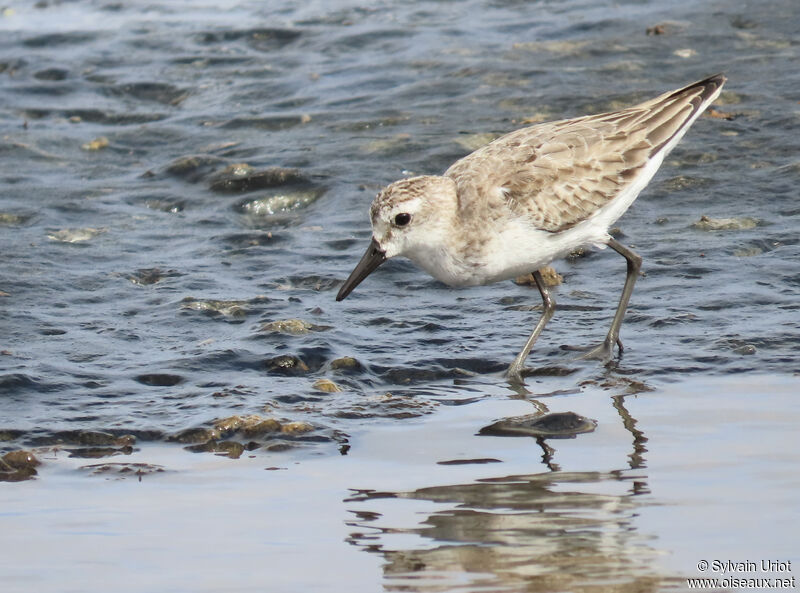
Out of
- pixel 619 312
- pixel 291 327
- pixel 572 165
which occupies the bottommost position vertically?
pixel 291 327

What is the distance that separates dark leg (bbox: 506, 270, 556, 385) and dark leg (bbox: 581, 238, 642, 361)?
1.13 ft

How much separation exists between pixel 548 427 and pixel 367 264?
1968mm

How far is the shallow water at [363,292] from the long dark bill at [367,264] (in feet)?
1.16

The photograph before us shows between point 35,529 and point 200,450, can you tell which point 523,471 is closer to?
point 200,450

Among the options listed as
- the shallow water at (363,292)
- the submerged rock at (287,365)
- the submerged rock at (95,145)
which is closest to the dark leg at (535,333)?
the shallow water at (363,292)

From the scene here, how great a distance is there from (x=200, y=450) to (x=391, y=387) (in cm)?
143

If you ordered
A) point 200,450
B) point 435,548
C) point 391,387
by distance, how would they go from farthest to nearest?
point 391,387 → point 200,450 → point 435,548

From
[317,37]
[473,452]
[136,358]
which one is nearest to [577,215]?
[473,452]

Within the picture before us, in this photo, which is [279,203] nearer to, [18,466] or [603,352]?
[603,352]

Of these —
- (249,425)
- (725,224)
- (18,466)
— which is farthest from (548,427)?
(725,224)

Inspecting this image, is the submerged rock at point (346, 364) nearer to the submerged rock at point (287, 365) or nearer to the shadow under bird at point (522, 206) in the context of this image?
the submerged rock at point (287, 365)

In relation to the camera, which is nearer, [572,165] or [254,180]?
[572,165]

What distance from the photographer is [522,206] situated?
8.08 metres

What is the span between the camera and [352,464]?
6.53 metres
